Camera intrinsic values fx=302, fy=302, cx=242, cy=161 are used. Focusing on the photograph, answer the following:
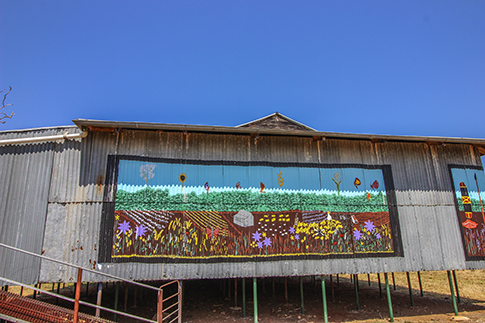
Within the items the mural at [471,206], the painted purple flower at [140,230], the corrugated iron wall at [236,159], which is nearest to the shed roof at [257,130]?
the corrugated iron wall at [236,159]

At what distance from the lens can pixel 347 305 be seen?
1340 cm

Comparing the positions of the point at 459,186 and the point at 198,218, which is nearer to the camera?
the point at 198,218

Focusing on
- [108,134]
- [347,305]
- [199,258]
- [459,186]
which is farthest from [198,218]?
[459,186]

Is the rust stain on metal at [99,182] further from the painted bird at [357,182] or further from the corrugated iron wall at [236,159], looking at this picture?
the painted bird at [357,182]

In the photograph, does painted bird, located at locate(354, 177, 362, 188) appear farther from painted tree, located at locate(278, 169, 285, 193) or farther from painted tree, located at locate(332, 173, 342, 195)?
painted tree, located at locate(278, 169, 285, 193)

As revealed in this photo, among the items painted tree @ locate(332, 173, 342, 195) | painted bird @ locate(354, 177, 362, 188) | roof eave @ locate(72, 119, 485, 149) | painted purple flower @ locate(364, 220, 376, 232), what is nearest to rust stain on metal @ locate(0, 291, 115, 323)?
roof eave @ locate(72, 119, 485, 149)

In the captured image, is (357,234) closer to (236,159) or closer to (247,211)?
(247,211)

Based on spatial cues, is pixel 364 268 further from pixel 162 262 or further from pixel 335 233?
pixel 162 262

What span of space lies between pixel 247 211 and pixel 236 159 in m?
1.79

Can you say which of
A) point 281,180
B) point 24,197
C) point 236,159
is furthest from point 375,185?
point 24,197

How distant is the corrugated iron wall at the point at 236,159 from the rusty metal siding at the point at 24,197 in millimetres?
41

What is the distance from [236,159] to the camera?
10336mm

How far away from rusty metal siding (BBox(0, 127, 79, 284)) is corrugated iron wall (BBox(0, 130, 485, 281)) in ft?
0.13

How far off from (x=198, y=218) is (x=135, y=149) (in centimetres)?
302
